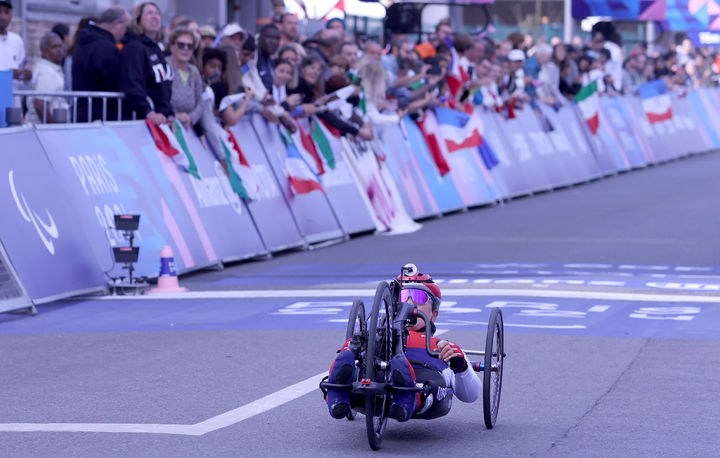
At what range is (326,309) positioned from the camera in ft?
40.8

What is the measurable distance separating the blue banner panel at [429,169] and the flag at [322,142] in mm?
3246

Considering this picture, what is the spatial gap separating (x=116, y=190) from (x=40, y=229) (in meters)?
1.43

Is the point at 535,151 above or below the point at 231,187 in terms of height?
below

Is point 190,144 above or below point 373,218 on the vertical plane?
above

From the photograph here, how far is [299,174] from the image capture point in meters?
17.9

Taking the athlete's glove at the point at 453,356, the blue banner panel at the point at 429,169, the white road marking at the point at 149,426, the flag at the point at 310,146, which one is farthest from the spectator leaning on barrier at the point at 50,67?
the athlete's glove at the point at 453,356

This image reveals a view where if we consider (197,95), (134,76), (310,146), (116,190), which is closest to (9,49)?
(134,76)

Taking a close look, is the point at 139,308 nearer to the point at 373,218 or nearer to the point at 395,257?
the point at 395,257

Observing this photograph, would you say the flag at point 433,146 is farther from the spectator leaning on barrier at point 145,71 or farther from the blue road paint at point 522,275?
the spectator leaning on barrier at point 145,71

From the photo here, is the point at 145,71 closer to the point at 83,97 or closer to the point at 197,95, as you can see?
the point at 83,97


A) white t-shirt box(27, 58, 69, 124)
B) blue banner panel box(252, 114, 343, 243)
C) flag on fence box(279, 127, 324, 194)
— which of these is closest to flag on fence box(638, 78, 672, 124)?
blue banner panel box(252, 114, 343, 243)

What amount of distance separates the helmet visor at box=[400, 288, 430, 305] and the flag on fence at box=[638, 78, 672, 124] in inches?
1138

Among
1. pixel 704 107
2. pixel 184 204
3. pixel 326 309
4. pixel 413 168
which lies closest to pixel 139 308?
pixel 326 309

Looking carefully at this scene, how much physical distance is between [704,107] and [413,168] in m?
22.9
